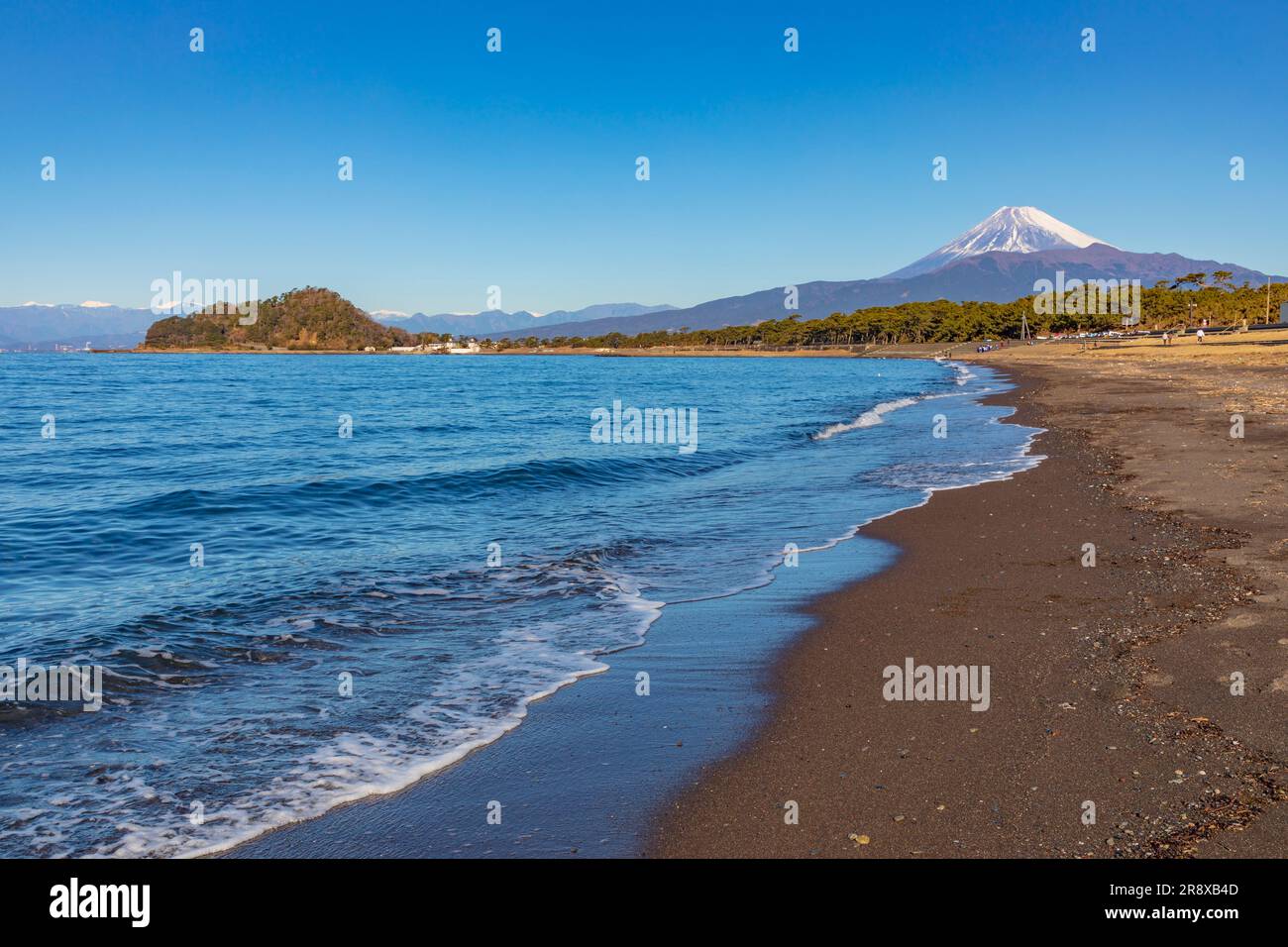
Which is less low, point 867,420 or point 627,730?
point 867,420

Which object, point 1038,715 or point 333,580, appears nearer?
point 1038,715

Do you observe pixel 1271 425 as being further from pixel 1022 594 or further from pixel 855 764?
pixel 855 764

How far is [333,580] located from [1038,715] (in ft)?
32.0

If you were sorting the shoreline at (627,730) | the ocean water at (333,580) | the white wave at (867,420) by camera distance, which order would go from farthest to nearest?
1. the white wave at (867,420)
2. the ocean water at (333,580)
3. the shoreline at (627,730)

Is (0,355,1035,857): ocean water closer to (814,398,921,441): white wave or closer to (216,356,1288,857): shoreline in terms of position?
(216,356,1288,857): shoreline

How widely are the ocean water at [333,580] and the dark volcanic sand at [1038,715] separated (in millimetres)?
2307

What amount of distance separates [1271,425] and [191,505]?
27.7m

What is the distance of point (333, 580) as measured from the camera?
12125mm

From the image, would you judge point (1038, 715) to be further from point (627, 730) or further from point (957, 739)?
point (627, 730)

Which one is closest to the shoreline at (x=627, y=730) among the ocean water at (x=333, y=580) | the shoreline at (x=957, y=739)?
the shoreline at (x=957, y=739)

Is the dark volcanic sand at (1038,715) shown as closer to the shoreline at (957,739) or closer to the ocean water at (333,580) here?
the shoreline at (957,739)

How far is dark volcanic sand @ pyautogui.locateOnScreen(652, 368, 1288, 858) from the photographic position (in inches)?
191

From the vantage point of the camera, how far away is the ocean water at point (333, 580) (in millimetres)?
6207

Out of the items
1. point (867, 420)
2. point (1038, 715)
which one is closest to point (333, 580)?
point (1038, 715)
